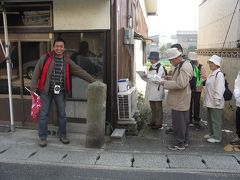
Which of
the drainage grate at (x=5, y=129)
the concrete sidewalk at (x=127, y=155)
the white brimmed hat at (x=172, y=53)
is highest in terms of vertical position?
the white brimmed hat at (x=172, y=53)

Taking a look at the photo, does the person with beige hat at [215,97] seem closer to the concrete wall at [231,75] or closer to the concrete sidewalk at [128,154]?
the concrete sidewalk at [128,154]

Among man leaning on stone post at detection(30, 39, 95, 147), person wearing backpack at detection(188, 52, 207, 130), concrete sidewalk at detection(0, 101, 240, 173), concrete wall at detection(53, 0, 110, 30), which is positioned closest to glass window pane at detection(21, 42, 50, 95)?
concrete wall at detection(53, 0, 110, 30)

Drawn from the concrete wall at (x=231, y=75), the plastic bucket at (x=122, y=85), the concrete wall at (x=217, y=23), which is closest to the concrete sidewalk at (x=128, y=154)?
the plastic bucket at (x=122, y=85)

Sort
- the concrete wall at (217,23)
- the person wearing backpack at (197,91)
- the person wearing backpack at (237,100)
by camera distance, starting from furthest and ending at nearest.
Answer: the concrete wall at (217,23) → the person wearing backpack at (197,91) → the person wearing backpack at (237,100)

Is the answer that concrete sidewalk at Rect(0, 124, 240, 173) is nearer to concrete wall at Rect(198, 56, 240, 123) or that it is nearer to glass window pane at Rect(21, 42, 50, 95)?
glass window pane at Rect(21, 42, 50, 95)

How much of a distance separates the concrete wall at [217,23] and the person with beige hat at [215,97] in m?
2.25

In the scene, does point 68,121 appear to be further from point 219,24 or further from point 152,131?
point 219,24

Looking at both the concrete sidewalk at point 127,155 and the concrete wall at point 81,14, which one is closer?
the concrete sidewalk at point 127,155

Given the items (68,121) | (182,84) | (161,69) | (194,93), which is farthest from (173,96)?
(68,121)

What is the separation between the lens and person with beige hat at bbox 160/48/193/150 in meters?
6.34

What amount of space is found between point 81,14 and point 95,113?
208 cm

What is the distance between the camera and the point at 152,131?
7840 mm

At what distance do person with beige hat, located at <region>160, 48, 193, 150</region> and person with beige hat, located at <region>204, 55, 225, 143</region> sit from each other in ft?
2.04

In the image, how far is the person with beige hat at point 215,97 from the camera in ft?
22.3
